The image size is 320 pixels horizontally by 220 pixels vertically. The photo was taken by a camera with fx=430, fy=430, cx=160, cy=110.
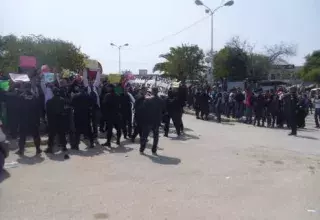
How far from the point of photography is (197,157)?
1083 cm

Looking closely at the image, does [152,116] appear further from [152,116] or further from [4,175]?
[4,175]

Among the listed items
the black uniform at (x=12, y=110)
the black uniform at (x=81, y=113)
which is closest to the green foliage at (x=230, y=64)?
the black uniform at (x=12, y=110)

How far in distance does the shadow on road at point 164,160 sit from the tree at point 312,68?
69.8 metres

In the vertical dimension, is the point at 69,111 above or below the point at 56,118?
above

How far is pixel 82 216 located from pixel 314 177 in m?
5.05

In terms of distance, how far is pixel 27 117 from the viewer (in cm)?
1050

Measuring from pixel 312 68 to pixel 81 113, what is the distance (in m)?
79.9

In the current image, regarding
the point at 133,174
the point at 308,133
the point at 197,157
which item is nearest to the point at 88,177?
the point at 133,174

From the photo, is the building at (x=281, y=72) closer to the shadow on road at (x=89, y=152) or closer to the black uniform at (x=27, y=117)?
the shadow on road at (x=89, y=152)

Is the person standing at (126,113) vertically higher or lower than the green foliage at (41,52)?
lower

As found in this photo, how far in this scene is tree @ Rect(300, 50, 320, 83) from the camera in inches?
3017

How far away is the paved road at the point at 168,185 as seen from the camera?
6273mm

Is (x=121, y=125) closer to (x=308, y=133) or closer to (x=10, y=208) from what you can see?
(x=10, y=208)

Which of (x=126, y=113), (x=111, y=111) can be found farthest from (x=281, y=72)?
(x=111, y=111)
